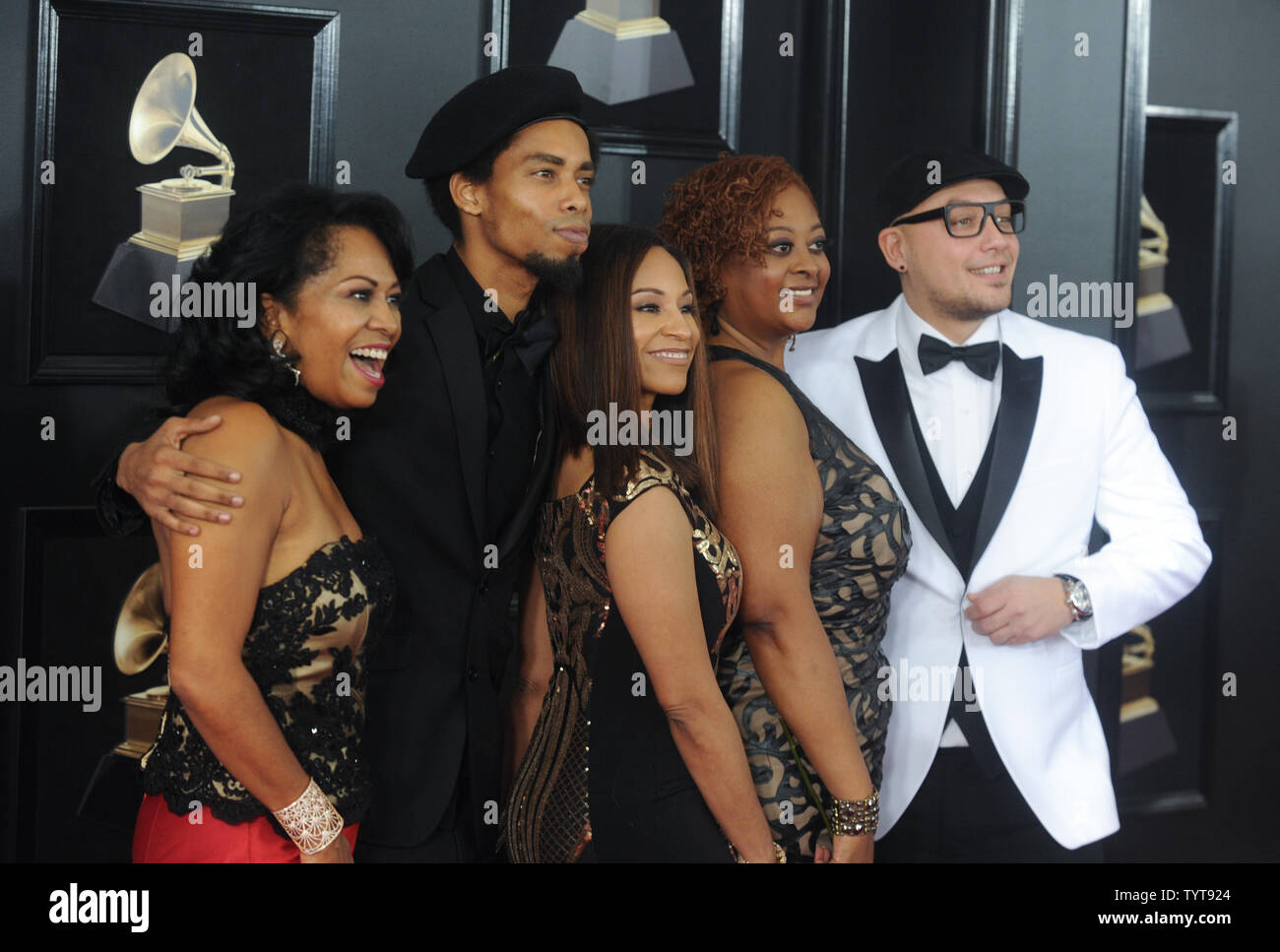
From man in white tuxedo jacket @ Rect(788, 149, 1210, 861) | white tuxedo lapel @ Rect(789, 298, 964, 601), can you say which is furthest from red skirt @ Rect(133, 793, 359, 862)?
white tuxedo lapel @ Rect(789, 298, 964, 601)

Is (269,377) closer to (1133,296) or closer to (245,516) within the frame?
(245,516)

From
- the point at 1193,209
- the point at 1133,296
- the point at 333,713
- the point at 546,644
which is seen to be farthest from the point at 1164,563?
the point at 333,713

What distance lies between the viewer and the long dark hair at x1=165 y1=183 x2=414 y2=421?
79.7 inches

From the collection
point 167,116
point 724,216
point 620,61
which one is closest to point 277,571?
point 724,216

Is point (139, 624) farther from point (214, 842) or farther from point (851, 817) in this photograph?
point (851, 817)

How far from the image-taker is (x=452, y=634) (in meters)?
2.28

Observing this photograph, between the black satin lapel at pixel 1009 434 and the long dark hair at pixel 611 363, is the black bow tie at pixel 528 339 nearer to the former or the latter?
the long dark hair at pixel 611 363

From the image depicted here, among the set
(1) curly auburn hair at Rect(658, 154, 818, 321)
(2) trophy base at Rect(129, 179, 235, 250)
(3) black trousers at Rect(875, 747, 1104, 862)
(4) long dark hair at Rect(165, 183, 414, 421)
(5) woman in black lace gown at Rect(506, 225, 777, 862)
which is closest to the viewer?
(4) long dark hair at Rect(165, 183, 414, 421)

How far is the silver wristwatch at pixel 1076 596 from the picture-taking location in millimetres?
2850

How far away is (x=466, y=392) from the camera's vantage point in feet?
7.49

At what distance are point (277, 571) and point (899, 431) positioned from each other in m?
1.47

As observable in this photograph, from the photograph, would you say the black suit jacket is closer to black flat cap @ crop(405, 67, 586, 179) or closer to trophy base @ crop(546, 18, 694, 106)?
black flat cap @ crop(405, 67, 586, 179)
